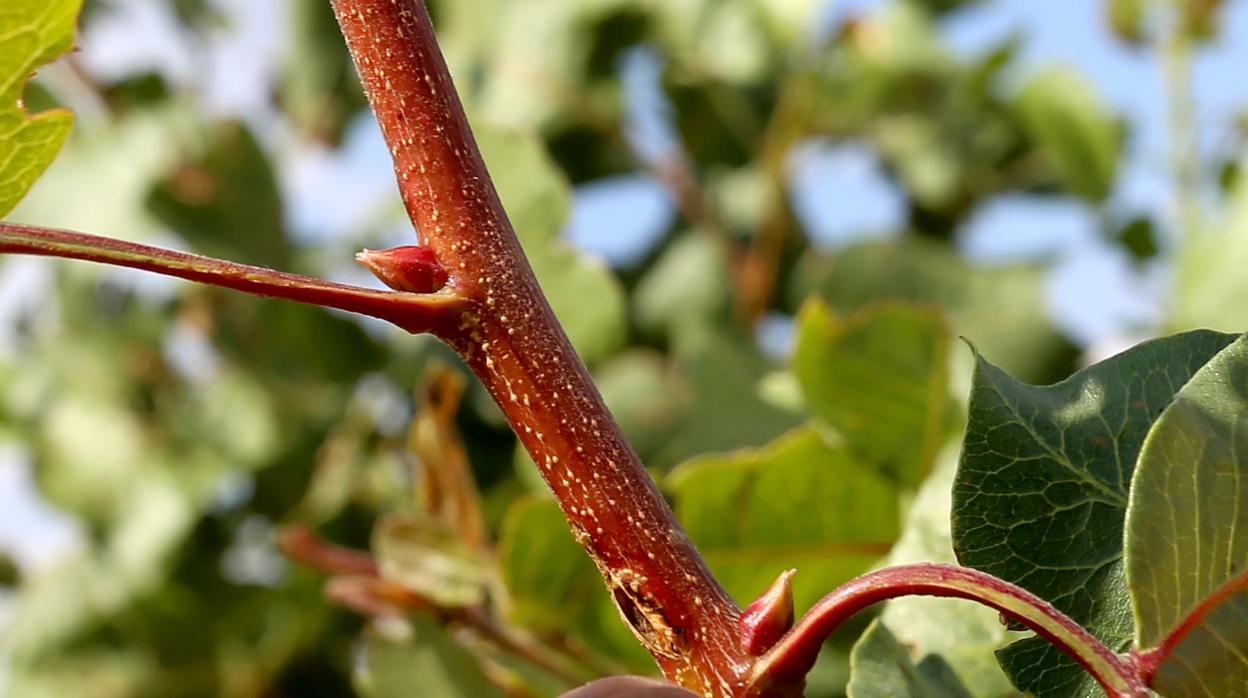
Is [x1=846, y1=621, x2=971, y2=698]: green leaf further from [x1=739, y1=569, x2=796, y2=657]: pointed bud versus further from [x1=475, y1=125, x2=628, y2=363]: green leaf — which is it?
[x1=475, y1=125, x2=628, y2=363]: green leaf

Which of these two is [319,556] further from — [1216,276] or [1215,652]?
[1216,276]

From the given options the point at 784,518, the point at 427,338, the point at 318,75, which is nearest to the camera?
the point at 784,518

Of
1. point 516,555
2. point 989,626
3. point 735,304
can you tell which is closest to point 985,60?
point 735,304

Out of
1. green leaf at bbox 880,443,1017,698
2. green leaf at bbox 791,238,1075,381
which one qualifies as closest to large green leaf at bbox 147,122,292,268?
green leaf at bbox 791,238,1075,381

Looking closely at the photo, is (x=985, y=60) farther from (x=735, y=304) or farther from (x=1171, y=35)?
(x=735, y=304)

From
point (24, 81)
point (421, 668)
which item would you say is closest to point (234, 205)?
point (421, 668)

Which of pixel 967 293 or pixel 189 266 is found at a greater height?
pixel 189 266

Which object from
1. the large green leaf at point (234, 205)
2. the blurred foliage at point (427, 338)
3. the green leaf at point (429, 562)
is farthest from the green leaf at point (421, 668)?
the large green leaf at point (234, 205)
